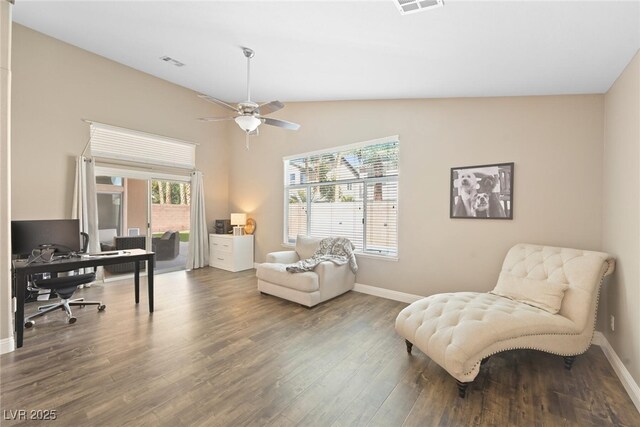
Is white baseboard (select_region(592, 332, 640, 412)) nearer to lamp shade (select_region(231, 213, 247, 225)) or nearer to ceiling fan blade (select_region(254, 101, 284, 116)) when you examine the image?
ceiling fan blade (select_region(254, 101, 284, 116))

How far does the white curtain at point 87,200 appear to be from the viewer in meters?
4.29

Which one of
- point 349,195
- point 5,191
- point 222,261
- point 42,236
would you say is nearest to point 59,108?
point 42,236

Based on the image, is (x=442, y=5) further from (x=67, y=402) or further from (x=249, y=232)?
(x=249, y=232)

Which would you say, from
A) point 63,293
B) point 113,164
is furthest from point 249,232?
point 63,293

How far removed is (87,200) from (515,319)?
19.2 feet

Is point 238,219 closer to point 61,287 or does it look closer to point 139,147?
point 139,147

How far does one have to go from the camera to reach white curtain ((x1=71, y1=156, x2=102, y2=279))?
4293mm

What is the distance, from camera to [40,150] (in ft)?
13.1

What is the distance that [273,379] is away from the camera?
213 cm

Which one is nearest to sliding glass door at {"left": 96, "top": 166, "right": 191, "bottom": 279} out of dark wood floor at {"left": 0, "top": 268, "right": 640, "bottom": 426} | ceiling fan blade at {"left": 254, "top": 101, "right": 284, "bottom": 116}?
dark wood floor at {"left": 0, "top": 268, "right": 640, "bottom": 426}

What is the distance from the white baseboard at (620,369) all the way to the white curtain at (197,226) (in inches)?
249

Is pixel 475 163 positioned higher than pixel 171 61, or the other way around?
pixel 171 61

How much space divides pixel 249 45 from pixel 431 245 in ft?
11.1

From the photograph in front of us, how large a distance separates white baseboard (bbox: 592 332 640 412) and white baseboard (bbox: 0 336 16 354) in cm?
496
